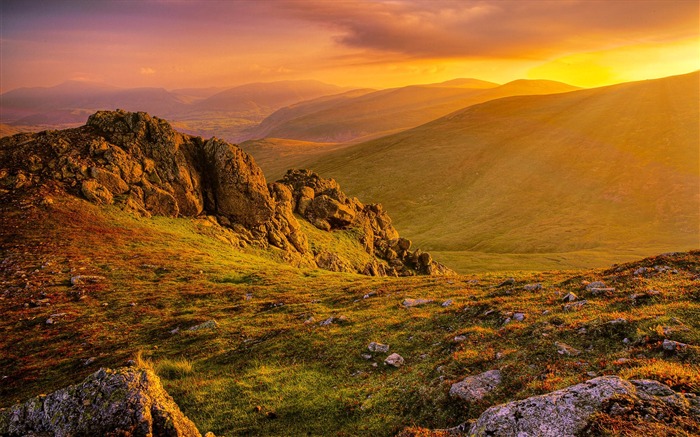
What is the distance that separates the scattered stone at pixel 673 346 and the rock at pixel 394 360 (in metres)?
8.47

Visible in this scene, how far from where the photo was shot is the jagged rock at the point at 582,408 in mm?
6445

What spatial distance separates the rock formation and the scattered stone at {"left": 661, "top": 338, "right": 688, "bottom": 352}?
42390 millimetres

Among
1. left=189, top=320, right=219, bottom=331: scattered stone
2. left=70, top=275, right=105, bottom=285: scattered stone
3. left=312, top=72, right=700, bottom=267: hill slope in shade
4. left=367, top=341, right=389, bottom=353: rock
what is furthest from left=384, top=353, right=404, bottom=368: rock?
left=312, top=72, right=700, bottom=267: hill slope in shade

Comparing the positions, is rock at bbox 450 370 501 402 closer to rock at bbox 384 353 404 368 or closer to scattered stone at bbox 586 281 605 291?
rock at bbox 384 353 404 368

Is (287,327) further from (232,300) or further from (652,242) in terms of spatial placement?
(652,242)

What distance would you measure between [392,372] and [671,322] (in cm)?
940

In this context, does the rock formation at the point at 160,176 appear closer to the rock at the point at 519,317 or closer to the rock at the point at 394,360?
the rock at the point at 394,360

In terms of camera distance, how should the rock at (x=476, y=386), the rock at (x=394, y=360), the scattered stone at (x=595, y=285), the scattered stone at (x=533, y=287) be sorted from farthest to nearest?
the scattered stone at (x=533, y=287), the scattered stone at (x=595, y=285), the rock at (x=394, y=360), the rock at (x=476, y=386)

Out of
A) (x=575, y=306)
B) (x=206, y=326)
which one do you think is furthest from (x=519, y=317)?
(x=206, y=326)

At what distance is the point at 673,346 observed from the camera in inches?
403

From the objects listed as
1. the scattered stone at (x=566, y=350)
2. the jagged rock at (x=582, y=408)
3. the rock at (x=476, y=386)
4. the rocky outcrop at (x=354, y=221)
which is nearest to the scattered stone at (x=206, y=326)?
the rock at (x=476, y=386)

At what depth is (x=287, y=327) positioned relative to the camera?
2086 centimetres

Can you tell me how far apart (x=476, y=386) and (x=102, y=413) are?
9775mm

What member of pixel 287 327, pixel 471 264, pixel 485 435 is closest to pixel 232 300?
pixel 287 327
